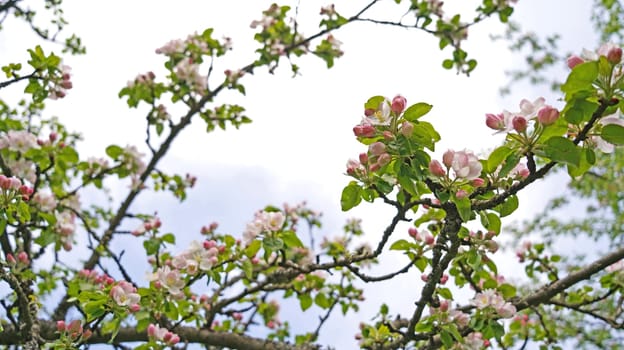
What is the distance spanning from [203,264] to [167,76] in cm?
175

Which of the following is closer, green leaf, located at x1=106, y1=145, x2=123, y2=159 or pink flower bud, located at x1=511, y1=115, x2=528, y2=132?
pink flower bud, located at x1=511, y1=115, x2=528, y2=132

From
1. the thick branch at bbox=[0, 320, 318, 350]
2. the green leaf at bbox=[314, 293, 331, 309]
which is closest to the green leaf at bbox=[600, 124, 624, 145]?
the thick branch at bbox=[0, 320, 318, 350]

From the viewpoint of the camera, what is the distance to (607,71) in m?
1.03

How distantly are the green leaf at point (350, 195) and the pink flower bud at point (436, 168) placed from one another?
21 cm

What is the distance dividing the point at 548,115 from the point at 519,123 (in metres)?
0.06

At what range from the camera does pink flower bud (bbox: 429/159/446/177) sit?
1258 millimetres

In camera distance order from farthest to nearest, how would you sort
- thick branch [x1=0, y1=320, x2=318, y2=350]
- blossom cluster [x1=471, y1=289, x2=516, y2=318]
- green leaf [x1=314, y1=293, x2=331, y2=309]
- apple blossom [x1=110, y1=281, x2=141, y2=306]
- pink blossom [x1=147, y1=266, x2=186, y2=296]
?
green leaf [x1=314, y1=293, x2=331, y2=309] < thick branch [x1=0, y1=320, x2=318, y2=350] < pink blossom [x1=147, y1=266, x2=186, y2=296] < blossom cluster [x1=471, y1=289, x2=516, y2=318] < apple blossom [x1=110, y1=281, x2=141, y2=306]

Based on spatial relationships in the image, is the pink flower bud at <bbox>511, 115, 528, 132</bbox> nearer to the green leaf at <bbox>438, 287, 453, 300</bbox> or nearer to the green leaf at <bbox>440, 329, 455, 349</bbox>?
the green leaf at <bbox>440, 329, 455, 349</bbox>

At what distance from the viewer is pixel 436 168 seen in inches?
49.5

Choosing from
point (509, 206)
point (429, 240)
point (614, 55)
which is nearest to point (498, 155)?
point (509, 206)

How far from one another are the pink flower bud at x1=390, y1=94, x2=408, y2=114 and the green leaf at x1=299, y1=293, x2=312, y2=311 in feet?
6.46

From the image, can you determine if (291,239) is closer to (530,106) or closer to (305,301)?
(305,301)

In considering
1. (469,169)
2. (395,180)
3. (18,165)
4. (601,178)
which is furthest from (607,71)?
(601,178)

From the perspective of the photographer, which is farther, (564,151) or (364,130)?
(364,130)
